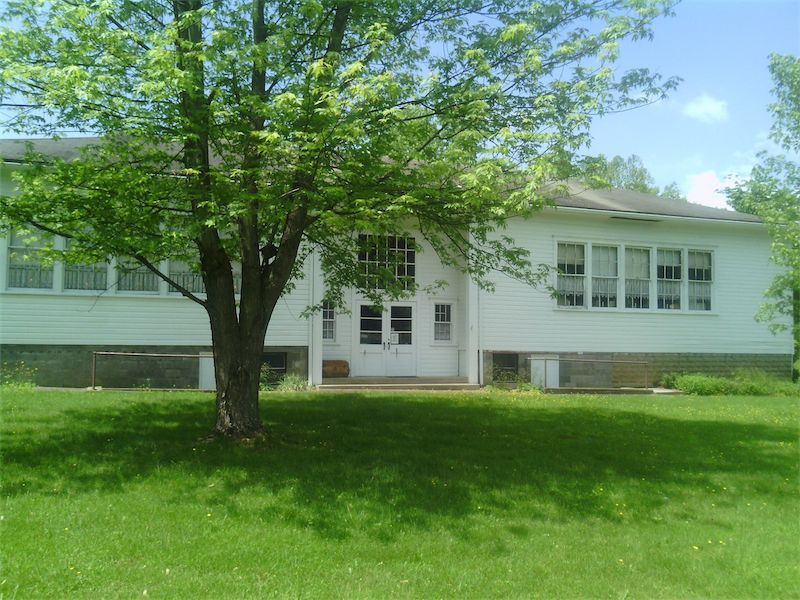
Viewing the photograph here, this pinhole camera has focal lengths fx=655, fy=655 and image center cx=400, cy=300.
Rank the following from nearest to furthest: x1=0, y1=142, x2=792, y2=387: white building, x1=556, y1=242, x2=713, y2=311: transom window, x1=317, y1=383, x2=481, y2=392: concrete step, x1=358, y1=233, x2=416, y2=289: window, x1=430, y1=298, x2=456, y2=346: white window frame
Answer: x1=358, y1=233, x2=416, y2=289: window < x1=0, y1=142, x2=792, y2=387: white building < x1=317, y1=383, x2=481, y2=392: concrete step < x1=430, y1=298, x2=456, y2=346: white window frame < x1=556, y1=242, x2=713, y2=311: transom window

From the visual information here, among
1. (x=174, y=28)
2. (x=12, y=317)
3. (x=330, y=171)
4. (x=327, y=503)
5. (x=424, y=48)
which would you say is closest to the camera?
(x=327, y=503)

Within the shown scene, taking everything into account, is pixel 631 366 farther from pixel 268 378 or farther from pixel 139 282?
pixel 139 282

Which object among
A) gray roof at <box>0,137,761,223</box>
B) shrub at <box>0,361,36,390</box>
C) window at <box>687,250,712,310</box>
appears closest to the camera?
shrub at <box>0,361,36,390</box>

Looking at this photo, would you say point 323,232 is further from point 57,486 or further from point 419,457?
point 57,486

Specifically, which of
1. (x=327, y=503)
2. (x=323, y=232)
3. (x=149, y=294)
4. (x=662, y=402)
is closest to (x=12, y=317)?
(x=149, y=294)

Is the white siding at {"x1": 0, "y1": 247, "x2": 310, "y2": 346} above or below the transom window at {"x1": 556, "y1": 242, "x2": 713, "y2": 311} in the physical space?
below

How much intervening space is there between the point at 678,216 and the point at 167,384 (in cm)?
1403

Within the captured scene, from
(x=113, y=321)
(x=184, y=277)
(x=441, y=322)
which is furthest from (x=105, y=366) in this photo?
(x=441, y=322)

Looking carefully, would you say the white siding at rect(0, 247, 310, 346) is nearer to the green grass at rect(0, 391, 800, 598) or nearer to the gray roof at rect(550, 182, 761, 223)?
the green grass at rect(0, 391, 800, 598)

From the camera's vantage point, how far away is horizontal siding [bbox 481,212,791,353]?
17.2 meters

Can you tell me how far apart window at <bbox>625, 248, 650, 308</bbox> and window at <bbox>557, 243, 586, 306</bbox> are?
4.65ft

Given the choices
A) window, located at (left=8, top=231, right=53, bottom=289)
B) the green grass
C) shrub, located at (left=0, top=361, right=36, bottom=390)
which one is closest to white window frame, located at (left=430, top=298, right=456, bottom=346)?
the green grass

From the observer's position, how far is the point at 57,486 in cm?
645

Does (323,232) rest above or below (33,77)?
below
